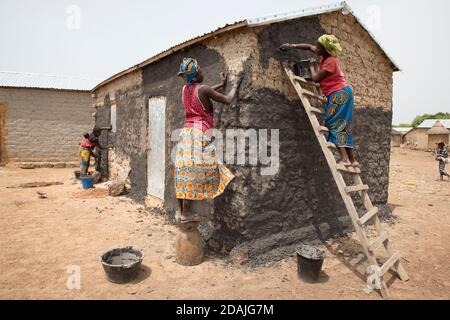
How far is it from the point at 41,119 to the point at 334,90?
1428 cm

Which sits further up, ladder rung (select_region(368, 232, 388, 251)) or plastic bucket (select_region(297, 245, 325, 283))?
ladder rung (select_region(368, 232, 388, 251))

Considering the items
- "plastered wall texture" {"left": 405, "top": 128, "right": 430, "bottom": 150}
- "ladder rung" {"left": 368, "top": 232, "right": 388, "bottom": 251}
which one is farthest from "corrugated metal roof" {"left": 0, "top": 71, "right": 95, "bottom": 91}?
"plastered wall texture" {"left": 405, "top": 128, "right": 430, "bottom": 150}

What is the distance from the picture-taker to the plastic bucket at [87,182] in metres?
8.78

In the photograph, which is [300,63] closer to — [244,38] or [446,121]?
[244,38]

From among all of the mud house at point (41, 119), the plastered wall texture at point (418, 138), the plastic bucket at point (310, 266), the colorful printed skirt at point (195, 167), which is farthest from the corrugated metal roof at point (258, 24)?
the plastered wall texture at point (418, 138)

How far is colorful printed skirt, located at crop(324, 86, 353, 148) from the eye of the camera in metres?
3.96

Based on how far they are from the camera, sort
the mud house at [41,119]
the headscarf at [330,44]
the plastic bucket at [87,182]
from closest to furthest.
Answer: the headscarf at [330,44] → the plastic bucket at [87,182] → the mud house at [41,119]

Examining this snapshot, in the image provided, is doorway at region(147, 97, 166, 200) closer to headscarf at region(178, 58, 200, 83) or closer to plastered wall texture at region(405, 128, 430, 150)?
headscarf at region(178, 58, 200, 83)

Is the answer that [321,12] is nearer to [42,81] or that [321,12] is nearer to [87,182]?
[87,182]

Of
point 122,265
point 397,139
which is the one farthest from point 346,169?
point 397,139

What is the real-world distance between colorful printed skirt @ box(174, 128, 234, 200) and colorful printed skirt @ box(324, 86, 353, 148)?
155 centimetres
